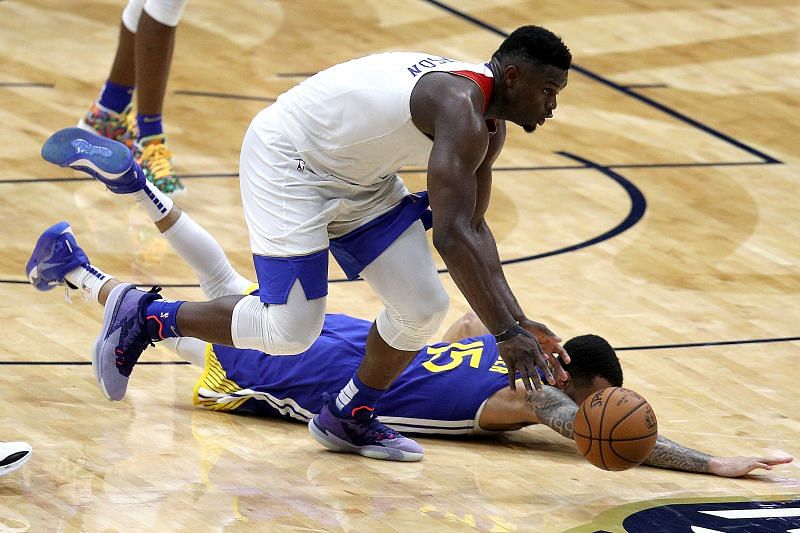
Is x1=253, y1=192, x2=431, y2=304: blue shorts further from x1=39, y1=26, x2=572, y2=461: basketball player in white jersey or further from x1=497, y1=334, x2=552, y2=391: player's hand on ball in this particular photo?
x1=497, y1=334, x2=552, y2=391: player's hand on ball

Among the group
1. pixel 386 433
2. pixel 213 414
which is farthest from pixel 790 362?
pixel 213 414

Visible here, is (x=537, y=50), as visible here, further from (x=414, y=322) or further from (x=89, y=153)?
(x=89, y=153)

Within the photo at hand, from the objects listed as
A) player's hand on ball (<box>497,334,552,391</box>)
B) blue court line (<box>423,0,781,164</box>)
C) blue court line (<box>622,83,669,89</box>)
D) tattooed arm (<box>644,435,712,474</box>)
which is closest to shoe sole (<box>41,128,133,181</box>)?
player's hand on ball (<box>497,334,552,391</box>)

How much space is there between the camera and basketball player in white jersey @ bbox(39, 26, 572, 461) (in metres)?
4.16

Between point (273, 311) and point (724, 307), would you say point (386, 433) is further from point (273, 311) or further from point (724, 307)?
point (724, 307)

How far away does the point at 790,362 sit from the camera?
5809 mm

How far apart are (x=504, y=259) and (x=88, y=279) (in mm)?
2312

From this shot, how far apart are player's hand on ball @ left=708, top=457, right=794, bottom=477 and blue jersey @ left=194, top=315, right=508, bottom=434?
2.47 feet

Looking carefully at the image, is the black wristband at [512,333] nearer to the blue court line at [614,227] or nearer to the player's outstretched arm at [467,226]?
the player's outstretched arm at [467,226]

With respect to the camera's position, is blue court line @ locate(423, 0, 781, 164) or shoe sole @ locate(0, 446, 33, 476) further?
blue court line @ locate(423, 0, 781, 164)

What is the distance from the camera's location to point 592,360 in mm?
4805

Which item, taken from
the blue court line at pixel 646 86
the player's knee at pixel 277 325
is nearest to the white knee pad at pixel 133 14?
the player's knee at pixel 277 325

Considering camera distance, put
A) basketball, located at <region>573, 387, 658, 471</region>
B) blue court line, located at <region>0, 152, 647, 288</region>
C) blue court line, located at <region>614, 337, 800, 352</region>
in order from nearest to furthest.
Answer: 1. basketball, located at <region>573, 387, 658, 471</region>
2. blue court line, located at <region>614, 337, 800, 352</region>
3. blue court line, located at <region>0, 152, 647, 288</region>

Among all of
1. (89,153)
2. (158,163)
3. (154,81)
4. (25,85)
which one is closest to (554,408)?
(89,153)
